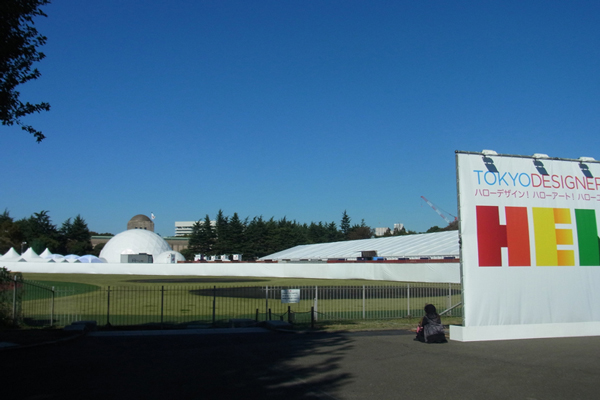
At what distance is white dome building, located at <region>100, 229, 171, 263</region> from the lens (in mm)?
103188

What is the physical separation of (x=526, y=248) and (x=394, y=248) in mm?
48982

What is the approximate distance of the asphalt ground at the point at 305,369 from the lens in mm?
7895

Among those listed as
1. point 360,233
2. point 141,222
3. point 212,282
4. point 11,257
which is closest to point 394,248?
point 212,282

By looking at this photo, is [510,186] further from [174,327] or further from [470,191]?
[174,327]

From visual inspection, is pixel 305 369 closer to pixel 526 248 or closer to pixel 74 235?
pixel 526 248

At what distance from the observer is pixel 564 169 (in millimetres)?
15000

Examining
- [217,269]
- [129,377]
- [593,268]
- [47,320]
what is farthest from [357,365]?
[217,269]

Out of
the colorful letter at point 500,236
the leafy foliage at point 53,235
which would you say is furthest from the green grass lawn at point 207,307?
the leafy foliage at point 53,235

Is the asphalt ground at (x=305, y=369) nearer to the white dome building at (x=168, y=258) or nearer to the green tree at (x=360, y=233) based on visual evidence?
the white dome building at (x=168, y=258)

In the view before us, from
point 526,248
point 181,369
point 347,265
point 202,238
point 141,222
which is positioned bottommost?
point 181,369

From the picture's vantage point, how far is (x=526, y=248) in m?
14.1

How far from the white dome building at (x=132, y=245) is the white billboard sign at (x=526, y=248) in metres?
95.8

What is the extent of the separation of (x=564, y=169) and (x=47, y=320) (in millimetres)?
19702

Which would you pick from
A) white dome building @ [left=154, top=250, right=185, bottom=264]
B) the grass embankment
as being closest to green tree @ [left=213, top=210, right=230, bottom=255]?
white dome building @ [left=154, top=250, right=185, bottom=264]
